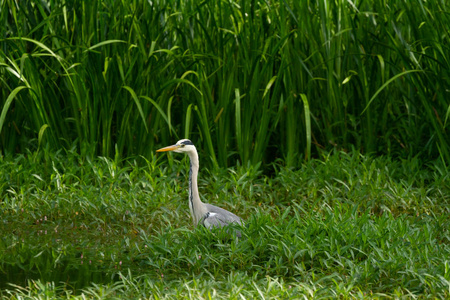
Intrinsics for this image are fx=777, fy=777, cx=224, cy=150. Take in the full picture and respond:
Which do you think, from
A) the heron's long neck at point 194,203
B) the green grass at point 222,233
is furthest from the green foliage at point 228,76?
the heron's long neck at point 194,203

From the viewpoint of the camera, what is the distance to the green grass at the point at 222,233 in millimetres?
3947

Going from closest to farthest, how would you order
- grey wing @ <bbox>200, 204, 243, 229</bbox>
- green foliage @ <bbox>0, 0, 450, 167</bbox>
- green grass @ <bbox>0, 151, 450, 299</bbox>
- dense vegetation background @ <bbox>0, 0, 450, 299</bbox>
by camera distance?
1. green grass @ <bbox>0, 151, 450, 299</bbox>
2. grey wing @ <bbox>200, 204, 243, 229</bbox>
3. dense vegetation background @ <bbox>0, 0, 450, 299</bbox>
4. green foliage @ <bbox>0, 0, 450, 167</bbox>

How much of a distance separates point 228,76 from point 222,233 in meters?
1.99

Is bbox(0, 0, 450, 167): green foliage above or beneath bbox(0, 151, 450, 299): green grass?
above

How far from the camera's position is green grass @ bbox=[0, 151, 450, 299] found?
3947 mm

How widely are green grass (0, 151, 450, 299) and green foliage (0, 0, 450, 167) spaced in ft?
0.85

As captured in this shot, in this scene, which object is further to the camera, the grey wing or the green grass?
the grey wing

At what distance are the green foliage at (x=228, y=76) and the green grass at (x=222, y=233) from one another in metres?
0.26

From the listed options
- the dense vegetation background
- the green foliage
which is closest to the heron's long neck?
the dense vegetation background

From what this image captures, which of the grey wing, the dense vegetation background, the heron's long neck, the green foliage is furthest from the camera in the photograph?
the green foliage

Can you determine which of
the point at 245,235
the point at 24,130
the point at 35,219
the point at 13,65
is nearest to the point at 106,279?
the point at 245,235

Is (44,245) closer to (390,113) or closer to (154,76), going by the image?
(154,76)

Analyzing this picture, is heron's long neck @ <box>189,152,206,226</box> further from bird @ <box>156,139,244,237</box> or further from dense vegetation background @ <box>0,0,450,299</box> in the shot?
dense vegetation background @ <box>0,0,450,299</box>

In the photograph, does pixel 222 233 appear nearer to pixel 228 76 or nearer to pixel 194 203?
pixel 194 203
